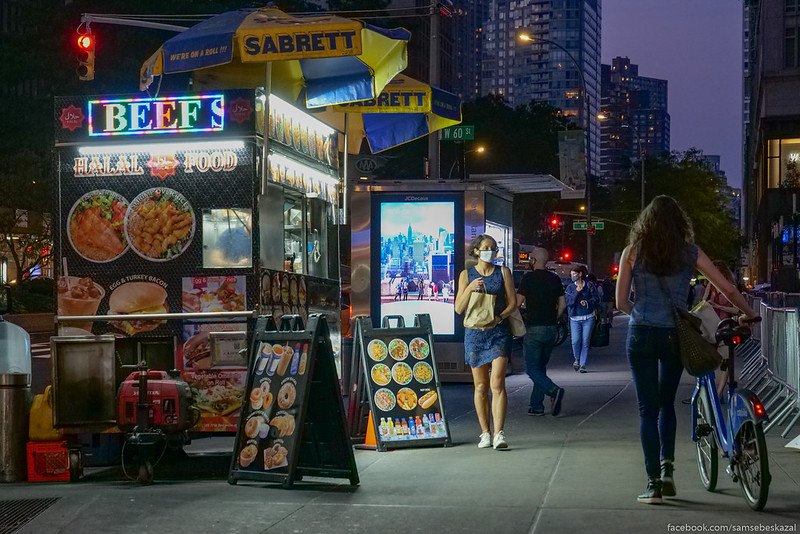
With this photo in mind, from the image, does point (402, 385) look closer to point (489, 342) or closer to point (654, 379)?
point (489, 342)

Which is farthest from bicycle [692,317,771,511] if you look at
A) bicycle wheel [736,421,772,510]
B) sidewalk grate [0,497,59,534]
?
sidewalk grate [0,497,59,534]

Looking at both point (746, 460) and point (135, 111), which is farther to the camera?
point (135, 111)

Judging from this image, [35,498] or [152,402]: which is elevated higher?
[152,402]

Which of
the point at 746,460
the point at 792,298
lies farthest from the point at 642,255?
the point at 792,298

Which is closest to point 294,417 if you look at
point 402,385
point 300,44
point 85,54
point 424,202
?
point 402,385

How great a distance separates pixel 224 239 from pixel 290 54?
166cm

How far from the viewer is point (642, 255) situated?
290 inches

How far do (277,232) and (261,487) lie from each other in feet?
10.1

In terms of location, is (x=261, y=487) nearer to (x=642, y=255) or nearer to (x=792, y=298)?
(x=642, y=255)

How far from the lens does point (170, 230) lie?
32.3 ft

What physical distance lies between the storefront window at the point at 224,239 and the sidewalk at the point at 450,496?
176 centimetres

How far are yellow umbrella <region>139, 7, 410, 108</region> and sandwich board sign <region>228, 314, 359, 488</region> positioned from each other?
257 centimetres

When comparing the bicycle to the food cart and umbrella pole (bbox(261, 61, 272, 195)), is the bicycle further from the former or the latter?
umbrella pole (bbox(261, 61, 272, 195))

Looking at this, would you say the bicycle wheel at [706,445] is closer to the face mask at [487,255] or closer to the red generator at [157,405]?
the face mask at [487,255]
